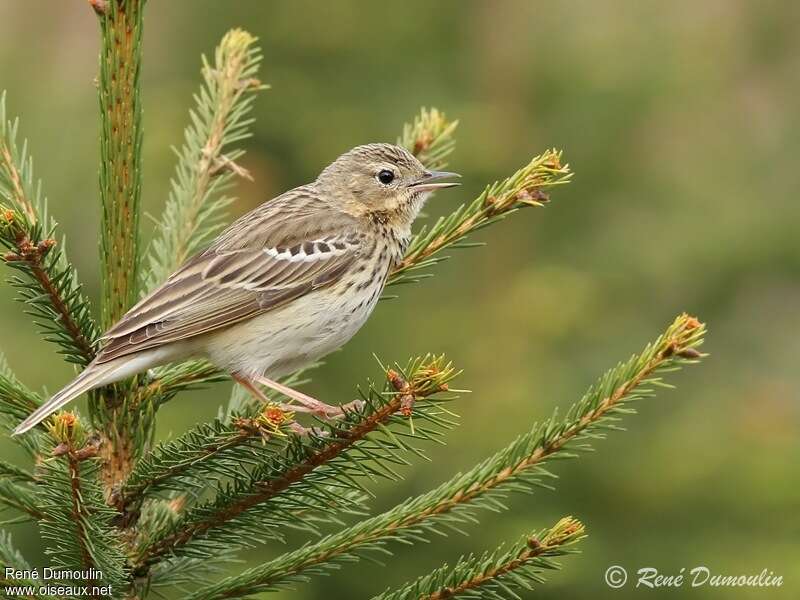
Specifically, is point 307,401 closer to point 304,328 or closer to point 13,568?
point 304,328

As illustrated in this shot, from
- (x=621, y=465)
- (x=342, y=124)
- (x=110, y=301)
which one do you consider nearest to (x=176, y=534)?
(x=110, y=301)

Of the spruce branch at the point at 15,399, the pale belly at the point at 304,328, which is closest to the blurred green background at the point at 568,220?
the pale belly at the point at 304,328

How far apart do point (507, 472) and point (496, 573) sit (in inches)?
12.1

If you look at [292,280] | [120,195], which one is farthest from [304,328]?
[120,195]

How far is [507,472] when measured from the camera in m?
3.29

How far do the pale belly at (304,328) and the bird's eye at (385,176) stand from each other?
86cm

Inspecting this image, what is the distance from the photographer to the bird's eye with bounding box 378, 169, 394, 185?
5766 millimetres

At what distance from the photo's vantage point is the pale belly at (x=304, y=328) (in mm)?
4848

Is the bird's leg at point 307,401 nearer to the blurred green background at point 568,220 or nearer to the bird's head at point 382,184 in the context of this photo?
the bird's head at point 382,184

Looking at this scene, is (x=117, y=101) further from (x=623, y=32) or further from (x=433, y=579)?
(x=623, y=32)

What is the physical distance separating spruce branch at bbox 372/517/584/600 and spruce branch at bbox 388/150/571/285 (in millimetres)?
1216
